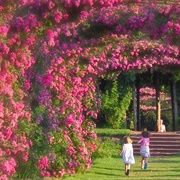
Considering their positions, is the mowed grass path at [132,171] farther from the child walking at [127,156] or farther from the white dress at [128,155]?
the white dress at [128,155]

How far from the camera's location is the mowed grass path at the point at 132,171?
16750 millimetres

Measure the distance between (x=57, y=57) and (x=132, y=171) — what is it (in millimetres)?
6540

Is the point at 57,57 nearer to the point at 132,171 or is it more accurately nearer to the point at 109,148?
the point at 132,171

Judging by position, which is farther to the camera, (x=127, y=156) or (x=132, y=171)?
(x=132, y=171)

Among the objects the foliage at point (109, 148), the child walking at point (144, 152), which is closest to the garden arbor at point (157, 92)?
the foliage at point (109, 148)

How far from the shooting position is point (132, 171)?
1878cm

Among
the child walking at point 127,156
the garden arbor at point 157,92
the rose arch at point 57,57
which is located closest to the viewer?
the rose arch at point 57,57

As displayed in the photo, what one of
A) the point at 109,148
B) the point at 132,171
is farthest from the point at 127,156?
the point at 109,148

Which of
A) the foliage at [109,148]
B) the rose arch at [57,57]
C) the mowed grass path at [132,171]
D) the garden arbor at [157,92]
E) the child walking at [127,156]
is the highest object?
the garden arbor at [157,92]

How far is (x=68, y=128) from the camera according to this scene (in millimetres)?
15805

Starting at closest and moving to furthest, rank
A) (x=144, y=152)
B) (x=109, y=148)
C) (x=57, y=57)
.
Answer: (x=57, y=57) → (x=144, y=152) → (x=109, y=148)

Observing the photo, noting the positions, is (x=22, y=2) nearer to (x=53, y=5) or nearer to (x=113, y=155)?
(x=53, y=5)

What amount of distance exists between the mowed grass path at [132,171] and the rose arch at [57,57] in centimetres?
152

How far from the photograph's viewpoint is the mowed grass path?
16.8 metres
